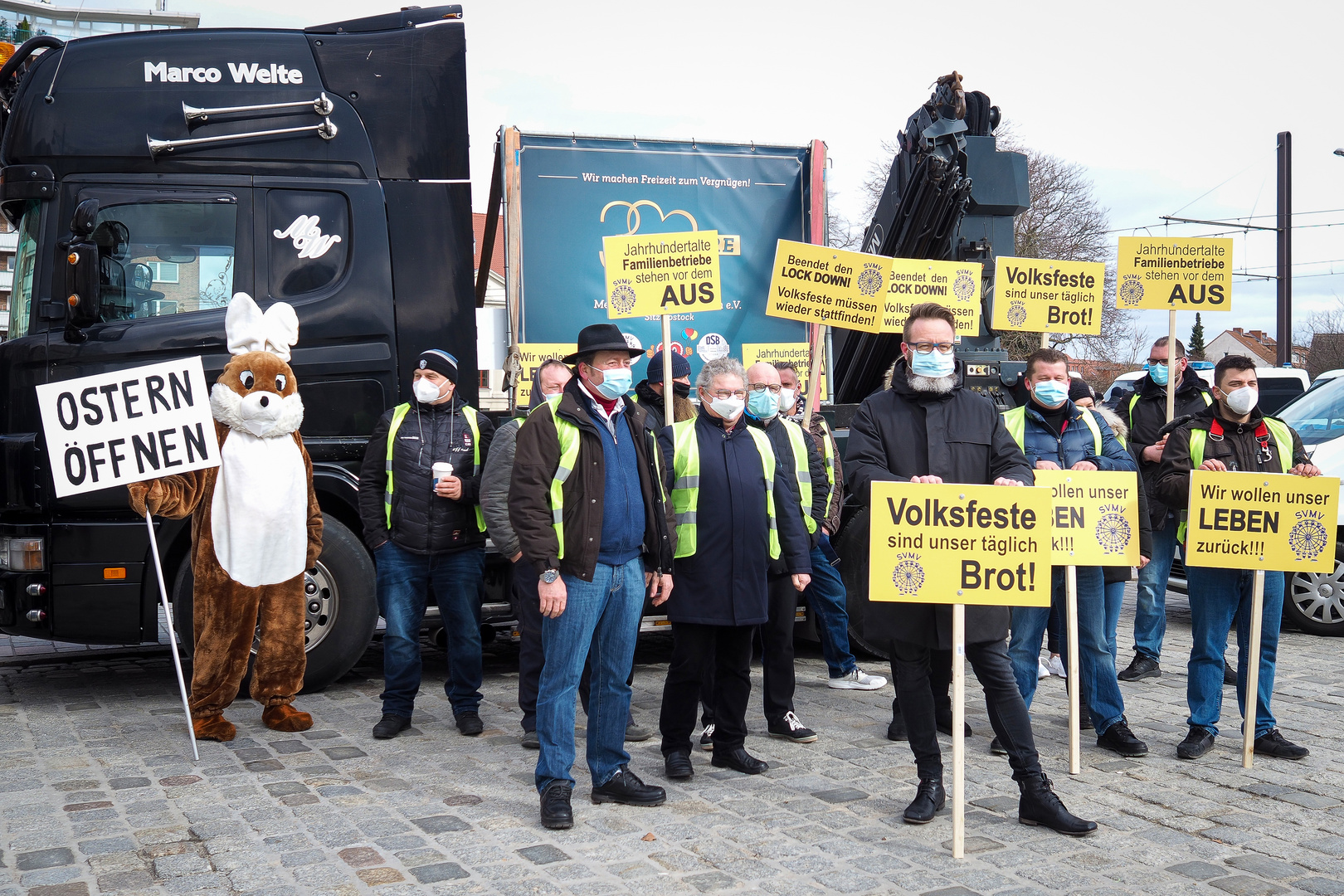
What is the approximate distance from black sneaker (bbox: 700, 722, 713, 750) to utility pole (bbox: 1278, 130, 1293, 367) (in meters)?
17.0

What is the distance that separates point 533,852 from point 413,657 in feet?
6.72

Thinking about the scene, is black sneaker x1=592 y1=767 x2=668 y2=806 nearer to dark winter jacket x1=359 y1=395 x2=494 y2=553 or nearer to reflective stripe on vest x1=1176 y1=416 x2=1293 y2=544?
dark winter jacket x1=359 y1=395 x2=494 y2=553

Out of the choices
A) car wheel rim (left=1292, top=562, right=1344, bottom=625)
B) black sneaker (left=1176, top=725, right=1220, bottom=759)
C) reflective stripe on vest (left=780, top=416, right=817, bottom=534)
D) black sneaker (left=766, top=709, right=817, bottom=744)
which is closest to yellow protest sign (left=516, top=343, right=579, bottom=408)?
reflective stripe on vest (left=780, top=416, right=817, bottom=534)

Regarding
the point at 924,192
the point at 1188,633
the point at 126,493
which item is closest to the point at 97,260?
the point at 126,493

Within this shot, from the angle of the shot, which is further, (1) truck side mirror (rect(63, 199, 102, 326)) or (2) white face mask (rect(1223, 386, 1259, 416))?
(1) truck side mirror (rect(63, 199, 102, 326))

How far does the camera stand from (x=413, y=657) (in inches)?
238

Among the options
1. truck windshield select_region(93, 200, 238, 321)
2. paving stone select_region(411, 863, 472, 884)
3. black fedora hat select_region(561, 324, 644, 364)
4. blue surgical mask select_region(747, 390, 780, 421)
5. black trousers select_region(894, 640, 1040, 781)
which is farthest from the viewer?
truck windshield select_region(93, 200, 238, 321)

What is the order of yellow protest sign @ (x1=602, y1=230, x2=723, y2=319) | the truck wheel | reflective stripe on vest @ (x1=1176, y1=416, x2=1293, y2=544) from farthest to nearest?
the truck wheel, yellow protest sign @ (x1=602, y1=230, x2=723, y2=319), reflective stripe on vest @ (x1=1176, y1=416, x2=1293, y2=544)

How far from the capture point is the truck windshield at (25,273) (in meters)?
6.47

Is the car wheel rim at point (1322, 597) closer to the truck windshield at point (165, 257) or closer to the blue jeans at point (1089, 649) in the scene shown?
the blue jeans at point (1089, 649)

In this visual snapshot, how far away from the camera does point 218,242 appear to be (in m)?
6.69

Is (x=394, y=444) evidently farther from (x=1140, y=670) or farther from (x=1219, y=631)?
(x=1140, y=670)

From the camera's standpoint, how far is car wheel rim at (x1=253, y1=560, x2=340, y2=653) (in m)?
6.66

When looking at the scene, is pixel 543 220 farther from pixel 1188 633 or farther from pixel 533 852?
pixel 1188 633
